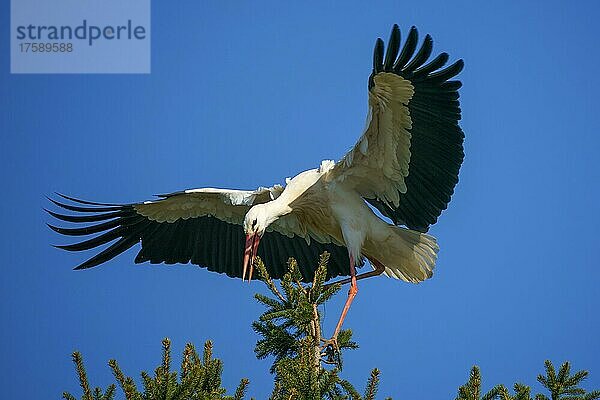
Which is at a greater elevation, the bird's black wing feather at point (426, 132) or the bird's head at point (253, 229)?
the bird's black wing feather at point (426, 132)

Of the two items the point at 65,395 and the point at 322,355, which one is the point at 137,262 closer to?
the point at 322,355

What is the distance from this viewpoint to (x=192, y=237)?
8328 millimetres

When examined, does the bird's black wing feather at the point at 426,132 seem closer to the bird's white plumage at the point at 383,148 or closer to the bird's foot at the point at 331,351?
the bird's white plumage at the point at 383,148

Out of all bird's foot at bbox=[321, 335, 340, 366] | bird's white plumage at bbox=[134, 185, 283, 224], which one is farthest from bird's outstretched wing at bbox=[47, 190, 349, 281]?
bird's foot at bbox=[321, 335, 340, 366]

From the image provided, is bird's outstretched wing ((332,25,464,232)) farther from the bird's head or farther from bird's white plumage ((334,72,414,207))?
the bird's head

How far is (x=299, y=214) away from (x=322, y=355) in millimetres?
2889

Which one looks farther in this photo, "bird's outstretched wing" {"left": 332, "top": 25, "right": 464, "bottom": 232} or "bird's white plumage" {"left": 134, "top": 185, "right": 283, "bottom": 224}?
"bird's white plumage" {"left": 134, "top": 185, "right": 283, "bottom": 224}

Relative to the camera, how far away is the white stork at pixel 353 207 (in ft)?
20.8

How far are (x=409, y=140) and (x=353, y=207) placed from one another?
79 centimetres

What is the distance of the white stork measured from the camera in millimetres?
6348

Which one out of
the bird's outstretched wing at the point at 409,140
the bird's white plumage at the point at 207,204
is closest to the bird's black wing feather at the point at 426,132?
the bird's outstretched wing at the point at 409,140

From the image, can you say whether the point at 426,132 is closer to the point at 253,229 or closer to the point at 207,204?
the point at 253,229

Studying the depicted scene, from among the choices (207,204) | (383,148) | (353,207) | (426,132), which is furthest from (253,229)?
(426,132)

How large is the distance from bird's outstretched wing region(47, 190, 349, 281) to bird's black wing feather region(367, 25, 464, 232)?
1.13 m
